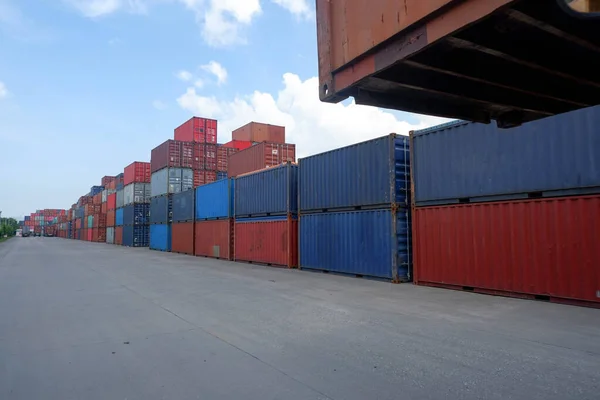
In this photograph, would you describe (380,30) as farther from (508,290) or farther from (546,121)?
(508,290)

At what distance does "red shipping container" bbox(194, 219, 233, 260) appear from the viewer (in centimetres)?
2159

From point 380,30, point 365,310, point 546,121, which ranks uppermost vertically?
point 546,121

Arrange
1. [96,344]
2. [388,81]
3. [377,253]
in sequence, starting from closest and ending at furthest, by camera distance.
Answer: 1. [388,81]
2. [96,344]
3. [377,253]

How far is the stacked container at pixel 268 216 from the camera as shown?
1686cm

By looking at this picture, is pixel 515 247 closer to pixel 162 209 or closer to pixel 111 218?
pixel 162 209

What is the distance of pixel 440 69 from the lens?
250cm

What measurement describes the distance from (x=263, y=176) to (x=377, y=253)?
8.29 m

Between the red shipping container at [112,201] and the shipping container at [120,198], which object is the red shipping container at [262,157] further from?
the red shipping container at [112,201]

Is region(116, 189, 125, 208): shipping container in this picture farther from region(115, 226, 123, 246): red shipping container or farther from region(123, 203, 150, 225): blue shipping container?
region(123, 203, 150, 225): blue shipping container

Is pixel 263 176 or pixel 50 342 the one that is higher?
pixel 263 176

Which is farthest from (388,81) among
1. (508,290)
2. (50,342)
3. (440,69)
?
(508,290)

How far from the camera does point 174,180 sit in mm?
29984

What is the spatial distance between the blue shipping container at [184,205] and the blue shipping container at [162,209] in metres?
1.32

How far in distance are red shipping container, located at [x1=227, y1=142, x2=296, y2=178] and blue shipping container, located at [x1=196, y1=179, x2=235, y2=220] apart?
1.95 meters
